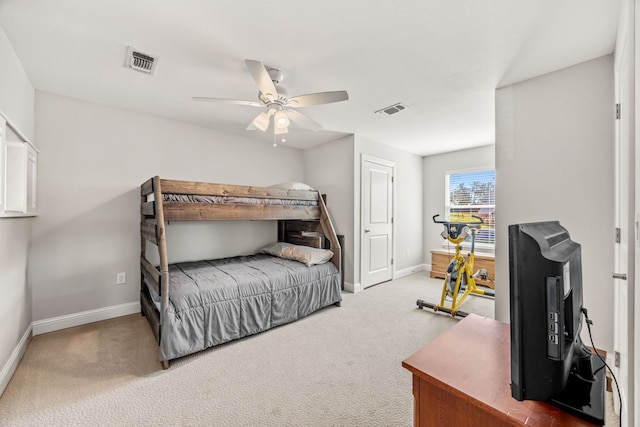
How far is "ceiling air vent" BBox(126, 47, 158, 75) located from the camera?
205cm

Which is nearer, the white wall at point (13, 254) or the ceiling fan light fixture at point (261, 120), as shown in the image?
Result: the white wall at point (13, 254)

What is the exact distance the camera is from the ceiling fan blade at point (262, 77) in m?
1.82

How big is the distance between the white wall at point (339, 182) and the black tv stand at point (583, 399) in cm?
322

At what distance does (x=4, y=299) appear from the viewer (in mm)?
1893

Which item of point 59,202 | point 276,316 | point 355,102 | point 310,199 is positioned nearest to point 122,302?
point 59,202

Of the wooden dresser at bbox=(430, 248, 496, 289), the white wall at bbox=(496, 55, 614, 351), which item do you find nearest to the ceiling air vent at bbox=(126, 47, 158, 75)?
the white wall at bbox=(496, 55, 614, 351)

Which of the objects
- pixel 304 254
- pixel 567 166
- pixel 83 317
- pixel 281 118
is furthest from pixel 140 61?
pixel 567 166

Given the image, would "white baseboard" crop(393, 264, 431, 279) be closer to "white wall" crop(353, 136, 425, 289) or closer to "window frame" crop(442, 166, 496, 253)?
"white wall" crop(353, 136, 425, 289)

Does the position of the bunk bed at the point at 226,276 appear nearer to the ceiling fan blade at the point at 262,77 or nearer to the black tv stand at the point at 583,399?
the ceiling fan blade at the point at 262,77

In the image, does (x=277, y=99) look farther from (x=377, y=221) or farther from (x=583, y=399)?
(x=377, y=221)

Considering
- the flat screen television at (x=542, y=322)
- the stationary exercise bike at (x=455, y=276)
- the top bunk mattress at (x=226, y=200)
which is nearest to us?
the flat screen television at (x=542, y=322)

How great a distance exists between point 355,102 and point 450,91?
0.93 m

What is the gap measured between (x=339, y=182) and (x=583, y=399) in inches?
143

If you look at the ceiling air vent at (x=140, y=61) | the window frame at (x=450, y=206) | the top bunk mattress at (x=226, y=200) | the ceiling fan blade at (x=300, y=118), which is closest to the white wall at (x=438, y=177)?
the window frame at (x=450, y=206)
